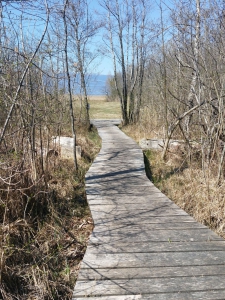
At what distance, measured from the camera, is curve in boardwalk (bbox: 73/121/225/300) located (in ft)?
7.00

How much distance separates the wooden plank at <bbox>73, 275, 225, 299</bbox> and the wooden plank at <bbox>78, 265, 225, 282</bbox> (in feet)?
0.16

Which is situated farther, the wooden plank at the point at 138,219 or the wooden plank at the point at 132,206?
the wooden plank at the point at 132,206

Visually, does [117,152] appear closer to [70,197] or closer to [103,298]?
[70,197]

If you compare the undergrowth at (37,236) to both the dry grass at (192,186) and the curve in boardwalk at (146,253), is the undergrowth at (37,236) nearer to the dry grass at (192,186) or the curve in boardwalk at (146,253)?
the curve in boardwalk at (146,253)

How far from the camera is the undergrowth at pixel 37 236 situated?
2.58 metres

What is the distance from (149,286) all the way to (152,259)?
1.25 feet

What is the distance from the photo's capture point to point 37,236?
3.37m

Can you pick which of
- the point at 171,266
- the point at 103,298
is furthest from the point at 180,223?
the point at 103,298

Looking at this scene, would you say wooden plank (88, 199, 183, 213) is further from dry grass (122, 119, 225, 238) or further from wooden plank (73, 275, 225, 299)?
wooden plank (73, 275, 225, 299)

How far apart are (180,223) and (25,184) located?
1.94 meters

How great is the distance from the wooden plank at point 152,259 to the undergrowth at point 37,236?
1.14 feet

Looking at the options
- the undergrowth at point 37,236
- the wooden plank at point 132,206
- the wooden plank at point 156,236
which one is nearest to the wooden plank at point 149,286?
the undergrowth at point 37,236

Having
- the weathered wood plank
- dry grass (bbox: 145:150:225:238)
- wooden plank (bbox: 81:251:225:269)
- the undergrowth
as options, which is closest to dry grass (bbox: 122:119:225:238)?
dry grass (bbox: 145:150:225:238)

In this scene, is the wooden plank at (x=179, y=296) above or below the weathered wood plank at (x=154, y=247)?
below
